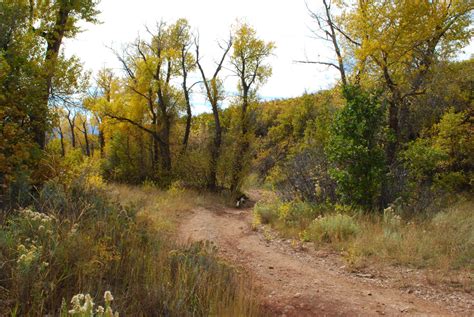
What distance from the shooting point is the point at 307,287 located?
19.8 ft

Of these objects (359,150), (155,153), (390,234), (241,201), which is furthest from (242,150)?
(390,234)

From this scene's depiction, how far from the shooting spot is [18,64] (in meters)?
7.96

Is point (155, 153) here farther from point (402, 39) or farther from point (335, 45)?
point (402, 39)

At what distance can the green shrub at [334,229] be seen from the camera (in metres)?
8.42

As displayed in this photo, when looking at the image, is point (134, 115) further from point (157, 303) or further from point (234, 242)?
point (157, 303)

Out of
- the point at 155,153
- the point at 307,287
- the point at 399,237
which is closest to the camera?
the point at 307,287

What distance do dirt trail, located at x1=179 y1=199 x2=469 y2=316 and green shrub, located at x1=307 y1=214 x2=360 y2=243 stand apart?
675mm

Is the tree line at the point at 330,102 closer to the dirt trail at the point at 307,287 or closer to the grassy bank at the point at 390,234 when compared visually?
the grassy bank at the point at 390,234

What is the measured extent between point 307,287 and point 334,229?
2890 mm

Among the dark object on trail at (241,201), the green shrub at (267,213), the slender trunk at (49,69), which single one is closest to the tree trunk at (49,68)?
the slender trunk at (49,69)

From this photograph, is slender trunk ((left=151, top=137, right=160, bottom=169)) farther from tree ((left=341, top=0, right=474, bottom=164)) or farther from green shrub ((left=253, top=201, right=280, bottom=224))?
tree ((left=341, top=0, right=474, bottom=164))

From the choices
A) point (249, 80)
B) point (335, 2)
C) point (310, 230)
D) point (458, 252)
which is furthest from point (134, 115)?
point (458, 252)

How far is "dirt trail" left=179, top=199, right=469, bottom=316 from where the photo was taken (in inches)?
200

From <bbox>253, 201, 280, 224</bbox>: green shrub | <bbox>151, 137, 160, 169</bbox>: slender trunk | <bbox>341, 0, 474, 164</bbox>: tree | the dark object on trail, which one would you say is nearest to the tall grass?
<bbox>253, 201, 280, 224</bbox>: green shrub
